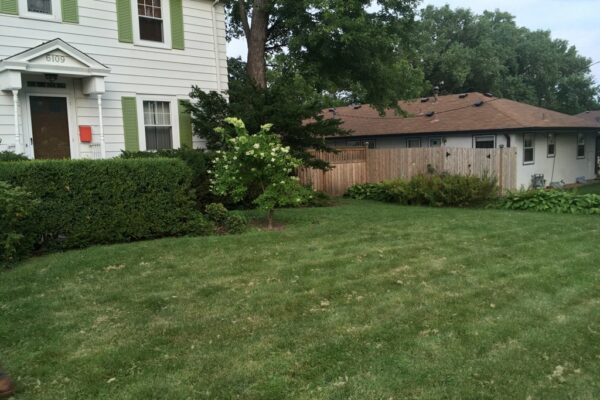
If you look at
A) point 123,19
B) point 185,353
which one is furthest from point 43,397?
point 123,19

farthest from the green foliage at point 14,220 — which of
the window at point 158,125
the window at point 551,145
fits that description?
the window at point 551,145

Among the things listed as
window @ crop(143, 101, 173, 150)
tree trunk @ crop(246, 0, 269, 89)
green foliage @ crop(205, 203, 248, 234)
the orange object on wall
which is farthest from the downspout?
green foliage @ crop(205, 203, 248, 234)

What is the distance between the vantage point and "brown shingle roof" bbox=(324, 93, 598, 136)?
1952cm

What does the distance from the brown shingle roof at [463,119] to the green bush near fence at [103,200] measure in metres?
10.7

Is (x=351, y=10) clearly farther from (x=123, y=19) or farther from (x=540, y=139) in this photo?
(x=540, y=139)

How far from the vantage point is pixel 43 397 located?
3383 millimetres

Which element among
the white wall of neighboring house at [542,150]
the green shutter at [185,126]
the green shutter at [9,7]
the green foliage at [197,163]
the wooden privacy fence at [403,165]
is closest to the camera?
the green shutter at [9,7]

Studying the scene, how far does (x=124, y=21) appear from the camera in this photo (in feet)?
39.1

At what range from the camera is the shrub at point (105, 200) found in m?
7.33

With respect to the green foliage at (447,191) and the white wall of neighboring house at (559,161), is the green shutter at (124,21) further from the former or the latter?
the white wall of neighboring house at (559,161)

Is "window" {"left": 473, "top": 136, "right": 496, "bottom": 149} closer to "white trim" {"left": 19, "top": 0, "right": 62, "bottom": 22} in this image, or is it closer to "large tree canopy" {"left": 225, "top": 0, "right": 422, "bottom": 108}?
"large tree canopy" {"left": 225, "top": 0, "right": 422, "bottom": 108}

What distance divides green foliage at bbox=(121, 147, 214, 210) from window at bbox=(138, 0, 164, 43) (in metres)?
3.18

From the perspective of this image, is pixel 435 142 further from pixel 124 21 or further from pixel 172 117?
pixel 124 21

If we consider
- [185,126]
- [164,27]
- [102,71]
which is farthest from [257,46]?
[102,71]
